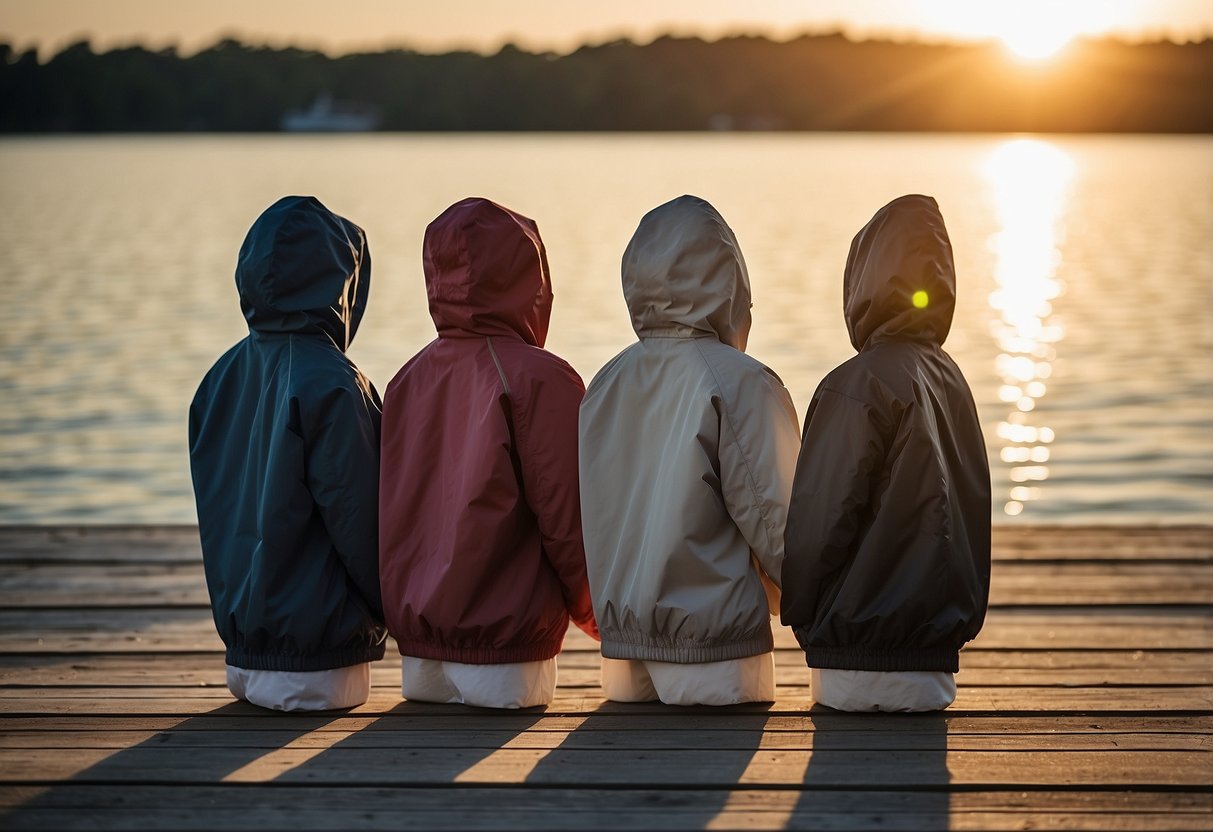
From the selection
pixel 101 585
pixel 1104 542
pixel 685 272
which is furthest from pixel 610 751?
pixel 1104 542

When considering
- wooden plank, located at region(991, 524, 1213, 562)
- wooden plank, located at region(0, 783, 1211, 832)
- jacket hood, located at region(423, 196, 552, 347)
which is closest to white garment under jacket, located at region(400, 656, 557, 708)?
wooden plank, located at region(0, 783, 1211, 832)

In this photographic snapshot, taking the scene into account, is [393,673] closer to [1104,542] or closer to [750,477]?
[750,477]

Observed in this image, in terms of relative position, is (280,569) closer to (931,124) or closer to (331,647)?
(331,647)

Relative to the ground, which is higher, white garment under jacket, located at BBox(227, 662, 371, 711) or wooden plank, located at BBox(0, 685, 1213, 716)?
white garment under jacket, located at BBox(227, 662, 371, 711)

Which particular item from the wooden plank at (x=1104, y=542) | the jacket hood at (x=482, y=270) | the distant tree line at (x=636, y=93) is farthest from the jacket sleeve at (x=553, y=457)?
the distant tree line at (x=636, y=93)

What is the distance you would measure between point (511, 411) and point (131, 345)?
12446 mm

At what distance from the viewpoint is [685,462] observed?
10.6ft

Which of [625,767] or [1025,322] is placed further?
[1025,322]

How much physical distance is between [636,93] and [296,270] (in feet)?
215

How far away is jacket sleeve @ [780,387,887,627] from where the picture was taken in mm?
3133

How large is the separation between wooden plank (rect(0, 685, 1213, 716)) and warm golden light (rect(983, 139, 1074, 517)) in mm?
5584

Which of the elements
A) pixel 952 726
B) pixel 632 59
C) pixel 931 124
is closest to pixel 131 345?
pixel 952 726

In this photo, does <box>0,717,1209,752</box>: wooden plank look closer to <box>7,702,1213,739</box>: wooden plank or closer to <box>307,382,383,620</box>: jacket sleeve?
<box>7,702,1213,739</box>: wooden plank

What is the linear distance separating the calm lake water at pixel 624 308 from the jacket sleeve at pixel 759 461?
599 cm
